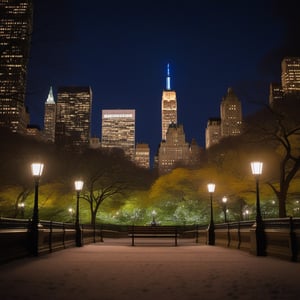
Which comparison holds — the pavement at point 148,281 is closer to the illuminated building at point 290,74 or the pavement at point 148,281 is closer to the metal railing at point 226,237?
the metal railing at point 226,237

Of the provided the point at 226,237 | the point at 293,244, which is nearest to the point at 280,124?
the point at 226,237

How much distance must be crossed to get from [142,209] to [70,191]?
1384 centimetres

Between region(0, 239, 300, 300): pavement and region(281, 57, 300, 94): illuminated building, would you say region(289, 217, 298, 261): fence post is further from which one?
region(281, 57, 300, 94): illuminated building

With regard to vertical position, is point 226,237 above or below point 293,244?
below

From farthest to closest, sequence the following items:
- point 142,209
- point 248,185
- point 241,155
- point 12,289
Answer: point 142,209 < point 241,155 < point 248,185 < point 12,289

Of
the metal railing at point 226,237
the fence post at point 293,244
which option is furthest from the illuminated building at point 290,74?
the fence post at point 293,244

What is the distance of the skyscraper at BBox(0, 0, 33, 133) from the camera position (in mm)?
17828

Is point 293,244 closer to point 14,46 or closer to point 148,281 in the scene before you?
point 148,281

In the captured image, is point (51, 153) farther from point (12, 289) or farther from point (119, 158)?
point (12, 289)

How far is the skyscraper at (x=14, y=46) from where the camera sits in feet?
58.5

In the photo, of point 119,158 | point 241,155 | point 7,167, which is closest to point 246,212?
point 119,158

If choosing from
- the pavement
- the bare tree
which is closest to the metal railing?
the pavement

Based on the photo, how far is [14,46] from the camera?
18.0 meters

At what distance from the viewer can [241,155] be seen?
4184cm
